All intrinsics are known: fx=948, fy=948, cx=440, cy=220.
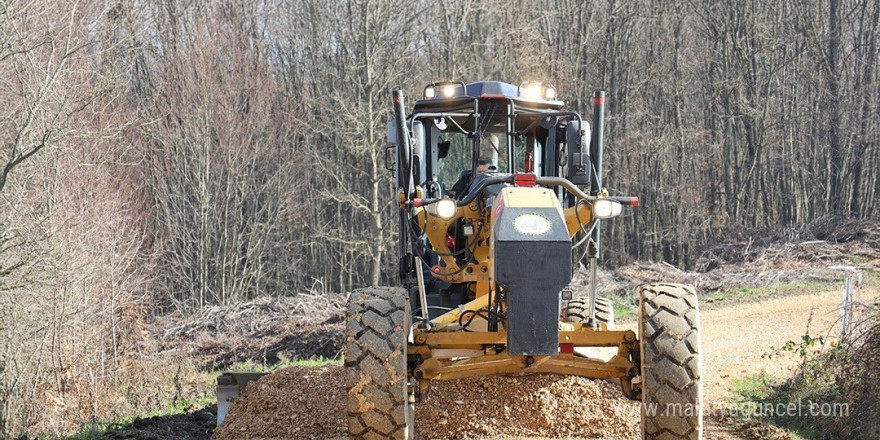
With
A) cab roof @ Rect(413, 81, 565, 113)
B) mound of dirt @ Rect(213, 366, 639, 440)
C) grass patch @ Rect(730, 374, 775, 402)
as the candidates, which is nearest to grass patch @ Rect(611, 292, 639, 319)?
grass patch @ Rect(730, 374, 775, 402)

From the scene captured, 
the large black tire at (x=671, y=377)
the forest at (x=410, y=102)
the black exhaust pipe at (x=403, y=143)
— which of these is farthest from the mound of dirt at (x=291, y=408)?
the forest at (x=410, y=102)

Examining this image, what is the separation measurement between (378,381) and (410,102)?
19.4 metres

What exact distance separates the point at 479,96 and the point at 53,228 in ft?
26.1

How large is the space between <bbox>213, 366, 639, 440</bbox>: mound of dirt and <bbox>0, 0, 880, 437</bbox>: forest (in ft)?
51.2

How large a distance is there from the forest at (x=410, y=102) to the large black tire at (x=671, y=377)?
1832 centimetres

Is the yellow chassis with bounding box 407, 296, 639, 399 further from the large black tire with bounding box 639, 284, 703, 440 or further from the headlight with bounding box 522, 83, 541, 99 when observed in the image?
the headlight with bounding box 522, 83, 541, 99

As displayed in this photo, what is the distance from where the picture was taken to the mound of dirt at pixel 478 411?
753 cm

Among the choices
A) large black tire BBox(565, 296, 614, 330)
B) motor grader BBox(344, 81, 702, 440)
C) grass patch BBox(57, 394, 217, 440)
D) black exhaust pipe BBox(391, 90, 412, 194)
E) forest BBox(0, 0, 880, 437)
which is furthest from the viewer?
forest BBox(0, 0, 880, 437)

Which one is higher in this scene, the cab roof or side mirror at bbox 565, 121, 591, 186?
the cab roof

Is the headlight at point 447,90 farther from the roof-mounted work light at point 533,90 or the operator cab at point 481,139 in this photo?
the roof-mounted work light at point 533,90

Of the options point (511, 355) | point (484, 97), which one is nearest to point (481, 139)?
point (484, 97)

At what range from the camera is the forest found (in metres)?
26.0

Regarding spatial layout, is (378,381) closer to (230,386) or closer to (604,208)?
(604,208)

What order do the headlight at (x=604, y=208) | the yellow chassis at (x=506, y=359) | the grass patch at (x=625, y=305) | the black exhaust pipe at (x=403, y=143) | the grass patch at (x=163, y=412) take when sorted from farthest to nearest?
the grass patch at (x=625, y=305) → the grass patch at (x=163, y=412) → the black exhaust pipe at (x=403, y=143) → the headlight at (x=604, y=208) → the yellow chassis at (x=506, y=359)
